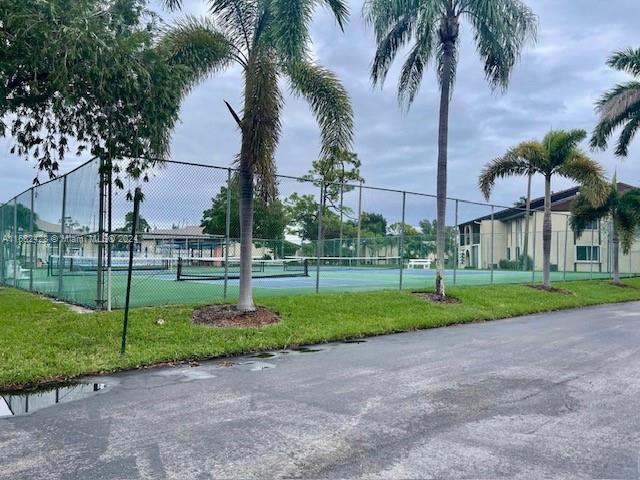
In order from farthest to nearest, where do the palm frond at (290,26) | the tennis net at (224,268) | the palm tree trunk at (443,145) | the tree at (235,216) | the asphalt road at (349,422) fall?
the palm tree trunk at (443,145), the tennis net at (224,268), the tree at (235,216), the palm frond at (290,26), the asphalt road at (349,422)

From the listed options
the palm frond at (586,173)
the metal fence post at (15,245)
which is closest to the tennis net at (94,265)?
the metal fence post at (15,245)

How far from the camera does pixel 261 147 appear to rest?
947 centimetres

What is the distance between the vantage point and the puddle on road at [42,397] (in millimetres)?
5055

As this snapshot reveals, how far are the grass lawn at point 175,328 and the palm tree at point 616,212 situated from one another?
30.0 ft

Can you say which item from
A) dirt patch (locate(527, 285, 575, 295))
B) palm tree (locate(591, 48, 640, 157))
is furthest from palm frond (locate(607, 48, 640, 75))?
dirt patch (locate(527, 285, 575, 295))

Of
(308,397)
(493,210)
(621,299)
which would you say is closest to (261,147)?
(308,397)

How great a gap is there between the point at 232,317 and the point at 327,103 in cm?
431

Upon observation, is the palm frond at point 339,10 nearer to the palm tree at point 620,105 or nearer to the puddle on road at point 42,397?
the puddle on road at point 42,397

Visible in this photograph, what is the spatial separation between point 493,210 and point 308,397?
1486cm

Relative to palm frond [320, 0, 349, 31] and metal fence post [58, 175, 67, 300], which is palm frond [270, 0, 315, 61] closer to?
palm frond [320, 0, 349, 31]

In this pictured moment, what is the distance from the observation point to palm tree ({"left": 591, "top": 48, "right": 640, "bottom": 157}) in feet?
67.6

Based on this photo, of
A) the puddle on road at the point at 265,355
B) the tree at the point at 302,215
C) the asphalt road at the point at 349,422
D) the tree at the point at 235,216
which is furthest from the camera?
the tree at the point at 302,215

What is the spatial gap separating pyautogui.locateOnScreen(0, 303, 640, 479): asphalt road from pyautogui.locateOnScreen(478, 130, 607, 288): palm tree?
11.9m

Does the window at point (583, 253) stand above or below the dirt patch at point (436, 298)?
above
